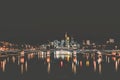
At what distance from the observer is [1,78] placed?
132 ft

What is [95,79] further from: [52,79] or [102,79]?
[52,79]

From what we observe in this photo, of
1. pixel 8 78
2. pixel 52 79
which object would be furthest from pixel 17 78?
pixel 52 79

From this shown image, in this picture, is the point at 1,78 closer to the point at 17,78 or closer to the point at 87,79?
the point at 17,78

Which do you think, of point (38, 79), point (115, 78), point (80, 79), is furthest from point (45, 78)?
point (115, 78)

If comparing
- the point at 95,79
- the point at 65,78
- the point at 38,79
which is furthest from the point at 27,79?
the point at 95,79

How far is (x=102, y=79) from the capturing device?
40062 millimetres

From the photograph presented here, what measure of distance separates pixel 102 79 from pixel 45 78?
18.4 ft

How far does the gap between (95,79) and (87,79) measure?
1.08 meters

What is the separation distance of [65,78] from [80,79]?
1490 mm

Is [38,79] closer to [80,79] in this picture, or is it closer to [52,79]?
[52,79]

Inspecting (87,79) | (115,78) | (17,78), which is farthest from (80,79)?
(17,78)

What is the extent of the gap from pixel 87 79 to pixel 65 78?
2.15m

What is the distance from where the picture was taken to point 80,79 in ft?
132

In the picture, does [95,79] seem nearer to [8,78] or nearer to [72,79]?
[72,79]
